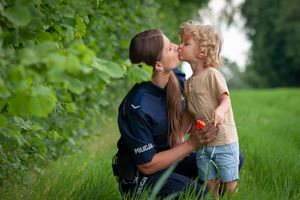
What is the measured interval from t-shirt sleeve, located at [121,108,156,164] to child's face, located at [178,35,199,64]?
0.55m

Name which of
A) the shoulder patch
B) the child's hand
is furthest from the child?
the shoulder patch

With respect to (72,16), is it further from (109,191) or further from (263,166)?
(263,166)

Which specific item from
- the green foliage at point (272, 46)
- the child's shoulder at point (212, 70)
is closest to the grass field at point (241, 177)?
the child's shoulder at point (212, 70)

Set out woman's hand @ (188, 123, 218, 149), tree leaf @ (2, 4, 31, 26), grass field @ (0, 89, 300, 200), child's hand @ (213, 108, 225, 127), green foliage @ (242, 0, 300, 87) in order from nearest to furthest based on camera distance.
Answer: tree leaf @ (2, 4, 31, 26), child's hand @ (213, 108, 225, 127), woman's hand @ (188, 123, 218, 149), grass field @ (0, 89, 300, 200), green foliage @ (242, 0, 300, 87)

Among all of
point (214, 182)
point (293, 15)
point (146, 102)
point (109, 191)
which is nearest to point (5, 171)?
point (109, 191)

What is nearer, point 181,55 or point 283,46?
point 181,55

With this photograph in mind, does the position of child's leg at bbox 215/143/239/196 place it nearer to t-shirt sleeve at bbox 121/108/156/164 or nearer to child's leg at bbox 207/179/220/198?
child's leg at bbox 207/179/220/198

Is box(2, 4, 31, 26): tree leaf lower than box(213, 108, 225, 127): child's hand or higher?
higher

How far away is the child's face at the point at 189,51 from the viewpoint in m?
3.65

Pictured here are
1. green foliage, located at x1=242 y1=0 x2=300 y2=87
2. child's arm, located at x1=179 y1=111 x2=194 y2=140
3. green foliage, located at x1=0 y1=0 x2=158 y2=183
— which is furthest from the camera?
green foliage, located at x1=242 y1=0 x2=300 y2=87

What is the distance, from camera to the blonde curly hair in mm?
3600

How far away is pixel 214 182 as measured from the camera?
3.62 meters

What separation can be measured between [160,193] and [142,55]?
92 centimetres

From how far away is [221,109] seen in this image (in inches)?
129
